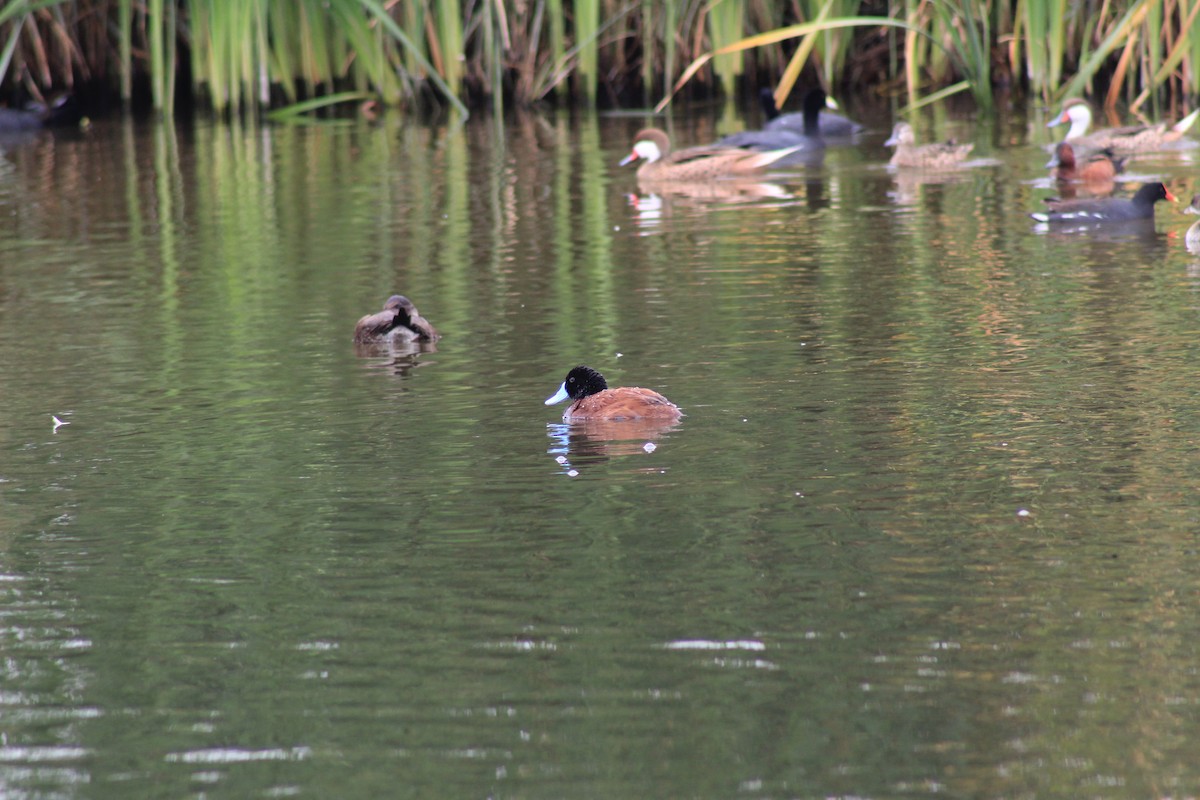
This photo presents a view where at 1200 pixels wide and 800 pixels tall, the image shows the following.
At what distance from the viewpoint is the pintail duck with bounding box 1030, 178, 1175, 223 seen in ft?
47.0

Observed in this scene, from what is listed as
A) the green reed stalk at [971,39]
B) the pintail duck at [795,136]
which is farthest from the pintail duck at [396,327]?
the green reed stalk at [971,39]

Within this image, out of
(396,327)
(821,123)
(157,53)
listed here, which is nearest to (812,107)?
(821,123)

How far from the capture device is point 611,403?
8.61 m

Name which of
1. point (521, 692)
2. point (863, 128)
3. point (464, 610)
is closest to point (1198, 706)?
point (521, 692)

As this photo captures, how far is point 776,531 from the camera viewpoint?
22.4 feet

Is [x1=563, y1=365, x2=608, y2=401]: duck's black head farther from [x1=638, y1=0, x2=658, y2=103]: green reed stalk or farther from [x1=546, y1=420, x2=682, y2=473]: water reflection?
[x1=638, y1=0, x2=658, y2=103]: green reed stalk

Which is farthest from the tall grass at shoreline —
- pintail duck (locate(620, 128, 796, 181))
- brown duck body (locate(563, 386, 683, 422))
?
brown duck body (locate(563, 386, 683, 422))

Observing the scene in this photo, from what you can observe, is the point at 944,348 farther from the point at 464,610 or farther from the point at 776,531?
the point at 464,610

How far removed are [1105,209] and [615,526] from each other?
8.47 metres

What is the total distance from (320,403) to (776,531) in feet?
10.9

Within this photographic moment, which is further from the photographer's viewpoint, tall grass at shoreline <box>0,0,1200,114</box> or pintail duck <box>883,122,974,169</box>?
tall grass at shoreline <box>0,0,1200,114</box>

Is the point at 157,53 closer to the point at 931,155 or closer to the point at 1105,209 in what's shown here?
the point at 931,155

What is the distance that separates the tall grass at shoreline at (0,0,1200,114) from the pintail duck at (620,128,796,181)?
2.14 metres

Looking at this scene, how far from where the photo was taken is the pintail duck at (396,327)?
10766mm
